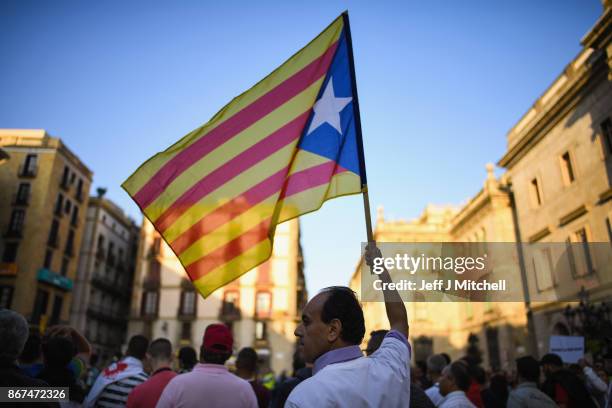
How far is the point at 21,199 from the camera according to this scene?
118 ft

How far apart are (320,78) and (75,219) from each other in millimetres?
42104

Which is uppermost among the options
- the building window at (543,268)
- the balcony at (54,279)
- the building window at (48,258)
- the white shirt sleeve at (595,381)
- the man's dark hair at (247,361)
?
the building window at (48,258)

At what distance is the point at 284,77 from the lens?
14.7 ft

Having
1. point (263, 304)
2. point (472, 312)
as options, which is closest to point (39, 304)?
point (263, 304)

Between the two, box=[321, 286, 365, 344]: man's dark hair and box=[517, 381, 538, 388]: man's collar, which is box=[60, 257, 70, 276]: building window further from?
box=[321, 286, 365, 344]: man's dark hair

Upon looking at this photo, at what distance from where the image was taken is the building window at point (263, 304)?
39.5 m

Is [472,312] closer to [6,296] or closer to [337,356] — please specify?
[337,356]

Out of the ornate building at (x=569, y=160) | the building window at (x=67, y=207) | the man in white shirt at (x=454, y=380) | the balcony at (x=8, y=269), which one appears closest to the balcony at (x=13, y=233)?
the balcony at (x=8, y=269)

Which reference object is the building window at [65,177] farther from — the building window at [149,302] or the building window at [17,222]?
the building window at [149,302]

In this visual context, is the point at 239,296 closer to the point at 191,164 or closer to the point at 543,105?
the point at 543,105

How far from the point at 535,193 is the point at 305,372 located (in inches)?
890

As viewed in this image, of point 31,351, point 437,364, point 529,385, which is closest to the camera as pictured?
point 31,351

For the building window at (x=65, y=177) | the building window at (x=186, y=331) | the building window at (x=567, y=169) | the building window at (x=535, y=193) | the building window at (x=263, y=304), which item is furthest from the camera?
the building window at (x=263, y=304)

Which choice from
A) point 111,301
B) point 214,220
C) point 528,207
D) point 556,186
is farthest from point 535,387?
point 111,301
